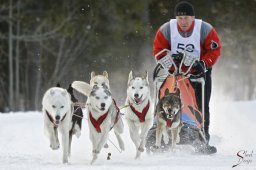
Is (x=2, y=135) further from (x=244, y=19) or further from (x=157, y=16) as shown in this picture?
(x=244, y=19)

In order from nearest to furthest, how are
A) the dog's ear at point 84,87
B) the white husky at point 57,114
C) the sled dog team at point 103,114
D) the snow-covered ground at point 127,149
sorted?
the snow-covered ground at point 127,149 → the white husky at point 57,114 → the sled dog team at point 103,114 → the dog's ear at point 84,87

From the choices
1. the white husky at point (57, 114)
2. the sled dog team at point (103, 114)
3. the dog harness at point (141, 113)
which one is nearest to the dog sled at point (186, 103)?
the sled dog team at point (103, 114)

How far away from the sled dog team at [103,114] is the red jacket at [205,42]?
0.82 metres

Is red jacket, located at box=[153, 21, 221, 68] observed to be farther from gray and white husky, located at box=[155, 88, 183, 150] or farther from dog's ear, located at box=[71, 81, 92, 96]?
dog's ear, located at box=[71, 81, 92, 96]

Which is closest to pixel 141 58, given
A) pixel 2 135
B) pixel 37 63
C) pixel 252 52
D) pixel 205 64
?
pixel 37 63

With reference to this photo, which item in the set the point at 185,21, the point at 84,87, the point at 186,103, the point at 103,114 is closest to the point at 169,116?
the point at 186,103

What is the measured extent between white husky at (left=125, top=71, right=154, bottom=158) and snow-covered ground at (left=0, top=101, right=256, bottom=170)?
22 centimetres

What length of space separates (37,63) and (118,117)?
16991 mm

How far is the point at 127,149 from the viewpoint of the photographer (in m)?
9.78

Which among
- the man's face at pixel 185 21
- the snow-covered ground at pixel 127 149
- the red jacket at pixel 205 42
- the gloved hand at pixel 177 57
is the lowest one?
the snow-covered ground at pixel 127 149

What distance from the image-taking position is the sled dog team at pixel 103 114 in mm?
7762

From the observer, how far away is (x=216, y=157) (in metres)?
8.31

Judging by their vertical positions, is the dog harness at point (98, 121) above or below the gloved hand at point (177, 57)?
below

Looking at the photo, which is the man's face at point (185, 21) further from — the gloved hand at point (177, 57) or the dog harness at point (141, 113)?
the dog harness at point (141, 113)
